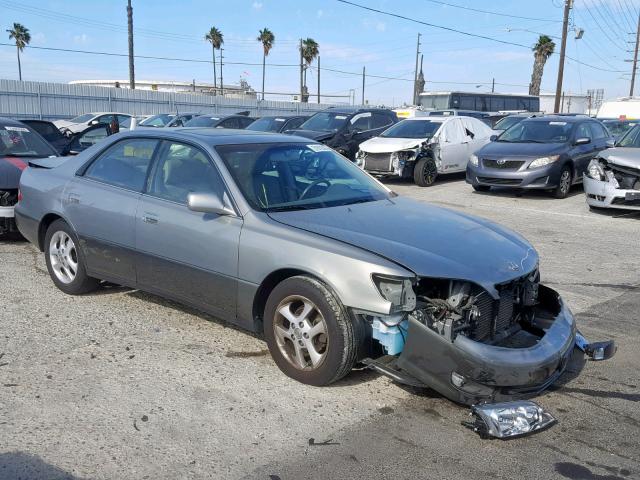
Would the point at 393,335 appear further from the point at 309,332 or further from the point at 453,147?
the point at 453,147

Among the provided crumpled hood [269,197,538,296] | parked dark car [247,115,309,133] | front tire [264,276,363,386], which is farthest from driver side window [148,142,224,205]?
parked dark car [247,115,309,133]

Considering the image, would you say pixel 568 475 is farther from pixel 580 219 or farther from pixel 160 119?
pixel 160 119

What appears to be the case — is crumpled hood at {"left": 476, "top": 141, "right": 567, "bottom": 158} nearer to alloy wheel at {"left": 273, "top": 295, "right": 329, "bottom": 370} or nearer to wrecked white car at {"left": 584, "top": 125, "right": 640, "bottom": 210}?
wrecked white car at {"left": 584, "top": 125, "right": 640, "bottom": 210}

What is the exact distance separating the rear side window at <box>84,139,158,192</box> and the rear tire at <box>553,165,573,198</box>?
9.48m

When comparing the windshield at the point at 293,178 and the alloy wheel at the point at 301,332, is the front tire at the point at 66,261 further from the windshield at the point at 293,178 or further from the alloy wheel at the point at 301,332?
the alloy wheel at the point at 301,332

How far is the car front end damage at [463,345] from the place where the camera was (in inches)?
136

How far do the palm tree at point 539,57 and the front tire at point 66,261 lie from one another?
131ft

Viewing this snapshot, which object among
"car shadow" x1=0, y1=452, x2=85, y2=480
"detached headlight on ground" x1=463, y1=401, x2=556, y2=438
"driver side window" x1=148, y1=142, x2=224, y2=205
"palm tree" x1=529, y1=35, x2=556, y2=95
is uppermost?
"palm tree" x1=529, y1=35, x2=556, y2=95

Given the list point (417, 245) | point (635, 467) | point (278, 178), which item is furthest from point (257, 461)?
point (278, 178)

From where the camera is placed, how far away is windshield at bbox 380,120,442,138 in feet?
48.3

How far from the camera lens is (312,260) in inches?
150

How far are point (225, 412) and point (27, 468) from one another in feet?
3.50

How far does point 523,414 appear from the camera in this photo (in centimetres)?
340

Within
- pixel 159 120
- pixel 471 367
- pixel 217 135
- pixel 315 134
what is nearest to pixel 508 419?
pixel 471 367
